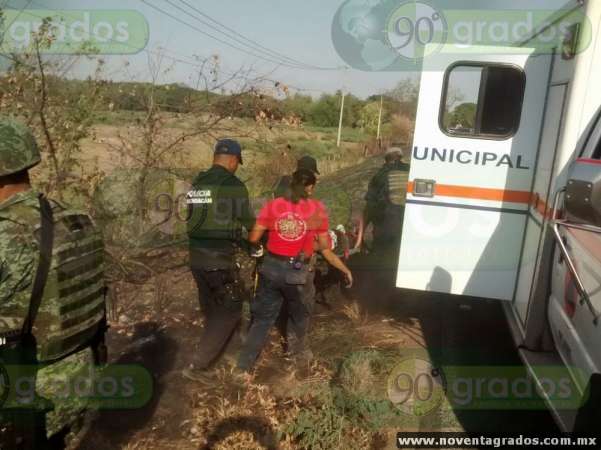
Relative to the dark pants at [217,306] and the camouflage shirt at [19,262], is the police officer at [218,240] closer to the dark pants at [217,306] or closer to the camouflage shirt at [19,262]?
the dark pants at [217,306]

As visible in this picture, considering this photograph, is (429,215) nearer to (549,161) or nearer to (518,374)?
(549,161)

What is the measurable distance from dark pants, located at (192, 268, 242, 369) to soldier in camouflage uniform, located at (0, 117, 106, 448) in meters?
1.98

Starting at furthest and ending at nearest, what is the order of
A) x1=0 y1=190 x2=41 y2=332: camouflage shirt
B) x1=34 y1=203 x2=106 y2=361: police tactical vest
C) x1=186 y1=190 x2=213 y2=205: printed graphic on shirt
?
x1=186 y1=190 x2=213 y2=205: printed graphic on shirt, x1=34 y1=203 x2=106 y2=361: police tactical vest, x1=0 y1=190 x2=41 y2=332: camouflage shirt

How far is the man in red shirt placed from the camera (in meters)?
4.38

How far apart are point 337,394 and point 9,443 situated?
2.33 metres

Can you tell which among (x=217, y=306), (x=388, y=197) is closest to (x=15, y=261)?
(x=217, y=306)

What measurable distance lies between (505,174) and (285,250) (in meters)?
2.00

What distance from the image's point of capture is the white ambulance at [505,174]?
12.3ft

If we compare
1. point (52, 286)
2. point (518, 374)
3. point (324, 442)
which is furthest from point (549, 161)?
point (52, 286)

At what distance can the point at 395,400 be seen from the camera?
13.8 ft

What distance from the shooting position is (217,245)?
4418 millimetres

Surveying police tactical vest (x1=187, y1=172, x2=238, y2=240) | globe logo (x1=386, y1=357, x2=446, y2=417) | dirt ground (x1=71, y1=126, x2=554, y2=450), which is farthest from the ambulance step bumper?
police tactical vest (x1=187, y1=172, x2=238, y2=240)

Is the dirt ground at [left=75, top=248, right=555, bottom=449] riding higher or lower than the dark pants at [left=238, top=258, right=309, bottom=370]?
lower

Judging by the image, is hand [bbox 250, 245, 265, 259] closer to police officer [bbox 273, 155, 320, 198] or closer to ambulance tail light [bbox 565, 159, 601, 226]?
police officer [bbox 273, 155, 320, 198]
